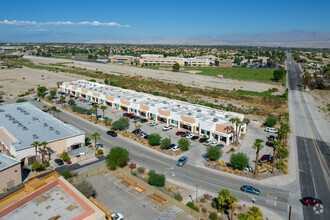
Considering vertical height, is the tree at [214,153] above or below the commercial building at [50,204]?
below

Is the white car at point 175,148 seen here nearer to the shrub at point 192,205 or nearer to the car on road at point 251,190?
the car on road at point 251,190

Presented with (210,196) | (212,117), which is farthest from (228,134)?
(210,196)

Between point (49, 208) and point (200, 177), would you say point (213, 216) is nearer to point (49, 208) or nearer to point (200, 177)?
point (200, 177)

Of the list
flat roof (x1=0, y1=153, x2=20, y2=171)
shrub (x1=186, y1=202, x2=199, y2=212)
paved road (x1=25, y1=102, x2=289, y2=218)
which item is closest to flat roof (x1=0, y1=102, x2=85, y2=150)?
flat roof (x1=0, y1=153, x2=20, y2=171)

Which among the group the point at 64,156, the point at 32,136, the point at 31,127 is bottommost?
the point at 64,156

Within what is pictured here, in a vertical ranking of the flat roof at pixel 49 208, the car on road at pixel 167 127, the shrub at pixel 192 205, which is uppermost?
the flat roof at pixel 49 208

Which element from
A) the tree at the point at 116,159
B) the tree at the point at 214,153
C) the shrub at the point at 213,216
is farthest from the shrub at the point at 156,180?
the tree at the point at 214,153

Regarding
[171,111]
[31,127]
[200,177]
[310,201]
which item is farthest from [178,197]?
[31,127]
